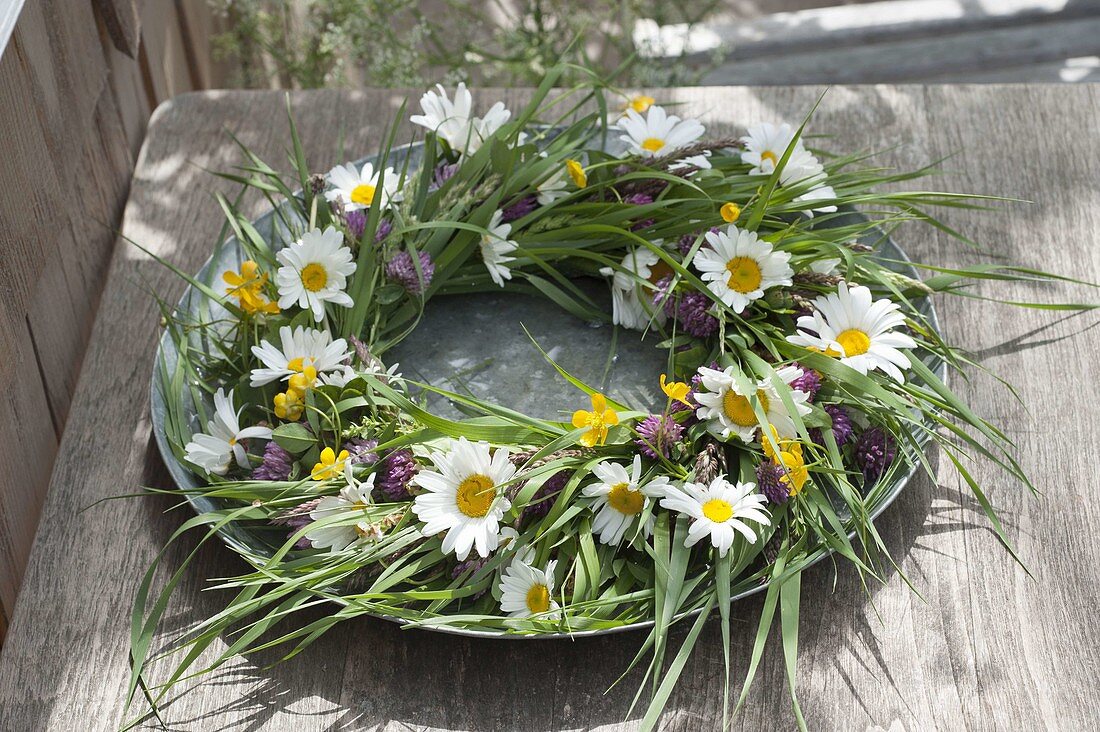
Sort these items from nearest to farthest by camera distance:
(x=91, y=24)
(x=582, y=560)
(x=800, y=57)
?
(x=582, y=560) < (x=91, y=24) < (x=800, y=57)

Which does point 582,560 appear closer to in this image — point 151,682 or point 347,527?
point 347,527

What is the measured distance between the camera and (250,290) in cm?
102

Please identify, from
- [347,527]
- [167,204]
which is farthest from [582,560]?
[167,204]

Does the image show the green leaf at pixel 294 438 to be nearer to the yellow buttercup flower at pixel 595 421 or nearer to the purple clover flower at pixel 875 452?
the yellow buttercup flower at pixel 595 421

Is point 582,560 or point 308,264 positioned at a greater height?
point 308,264

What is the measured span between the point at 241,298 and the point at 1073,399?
860 mm

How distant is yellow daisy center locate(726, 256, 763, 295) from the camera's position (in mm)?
1015

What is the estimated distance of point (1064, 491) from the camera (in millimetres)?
1011

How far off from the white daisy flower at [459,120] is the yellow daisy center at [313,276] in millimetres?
223

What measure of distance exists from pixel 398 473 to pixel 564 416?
186mm

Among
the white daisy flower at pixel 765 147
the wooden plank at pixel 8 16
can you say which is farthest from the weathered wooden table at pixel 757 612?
the wooden plank at pixel 8 16

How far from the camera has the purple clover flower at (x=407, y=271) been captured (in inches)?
41.8

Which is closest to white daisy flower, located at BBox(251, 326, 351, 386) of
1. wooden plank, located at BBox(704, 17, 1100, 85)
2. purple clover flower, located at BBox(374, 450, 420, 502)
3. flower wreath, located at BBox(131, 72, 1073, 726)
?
flower wreath, located at BBox(131, 72, 1073, 726)

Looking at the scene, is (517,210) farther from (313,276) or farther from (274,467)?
(274,467)
